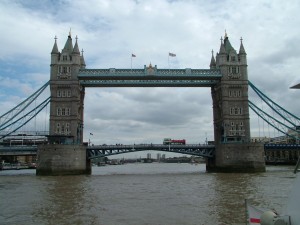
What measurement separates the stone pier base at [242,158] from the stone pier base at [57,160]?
24.2 metres

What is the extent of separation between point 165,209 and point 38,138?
199ft

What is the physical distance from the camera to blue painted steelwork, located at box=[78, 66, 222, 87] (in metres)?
62.8

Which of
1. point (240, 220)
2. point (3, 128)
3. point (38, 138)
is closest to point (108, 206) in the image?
point (240, 220)

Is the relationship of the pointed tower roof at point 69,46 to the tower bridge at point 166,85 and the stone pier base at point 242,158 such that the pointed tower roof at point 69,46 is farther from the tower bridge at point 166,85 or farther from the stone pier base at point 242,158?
the stone pier base at point 242,158

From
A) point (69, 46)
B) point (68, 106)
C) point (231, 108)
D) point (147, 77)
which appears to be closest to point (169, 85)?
point (147, 77)

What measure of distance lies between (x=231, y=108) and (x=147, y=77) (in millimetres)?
16054

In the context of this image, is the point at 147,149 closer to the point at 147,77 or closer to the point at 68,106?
the point at 147,77

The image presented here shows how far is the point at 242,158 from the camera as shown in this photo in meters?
59.1

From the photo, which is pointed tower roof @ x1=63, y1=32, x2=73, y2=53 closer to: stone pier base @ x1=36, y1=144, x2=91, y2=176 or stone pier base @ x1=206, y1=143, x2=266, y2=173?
stone pier base @ x1=36, y1=144, x2=91, y2=176

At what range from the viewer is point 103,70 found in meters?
63.8

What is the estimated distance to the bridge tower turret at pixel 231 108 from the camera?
199ft

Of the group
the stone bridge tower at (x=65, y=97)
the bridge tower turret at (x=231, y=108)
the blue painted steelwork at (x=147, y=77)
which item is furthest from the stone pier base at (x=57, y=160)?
the bridge tower turret at (x=231, y=108)

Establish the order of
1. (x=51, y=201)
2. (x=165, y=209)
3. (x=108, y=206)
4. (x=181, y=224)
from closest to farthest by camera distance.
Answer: (x=181, y=224) < (x=165, y=209) < (x=108, y=206) < (x=51, y=201)

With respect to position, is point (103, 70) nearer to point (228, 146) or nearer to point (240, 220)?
point (228, 146)
